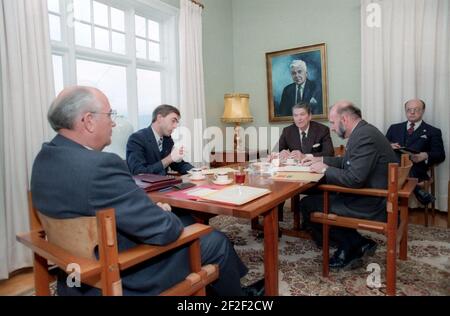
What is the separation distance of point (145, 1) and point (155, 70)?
0.80 metres

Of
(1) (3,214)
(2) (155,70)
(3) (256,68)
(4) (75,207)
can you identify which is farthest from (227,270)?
(3) (256,68)

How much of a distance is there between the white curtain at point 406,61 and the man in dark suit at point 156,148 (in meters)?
2.59

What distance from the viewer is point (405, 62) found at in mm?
3602

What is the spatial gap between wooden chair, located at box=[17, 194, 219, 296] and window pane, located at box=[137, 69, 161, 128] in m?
2.66

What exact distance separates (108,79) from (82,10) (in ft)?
2.29

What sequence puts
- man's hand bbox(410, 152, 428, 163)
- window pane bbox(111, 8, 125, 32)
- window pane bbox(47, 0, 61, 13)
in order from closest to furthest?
window pane bbox(47, 0, 61, 13)
man's hand bbox(410, 152, 428, 163)
window pane bbox(111, 8, 125, 32)

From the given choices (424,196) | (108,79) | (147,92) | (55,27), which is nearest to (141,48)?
(147,92)

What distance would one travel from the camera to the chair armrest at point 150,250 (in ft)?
3.24

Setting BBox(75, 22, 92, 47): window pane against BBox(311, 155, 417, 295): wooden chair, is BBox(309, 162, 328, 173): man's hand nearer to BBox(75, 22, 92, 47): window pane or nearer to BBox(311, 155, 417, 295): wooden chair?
BBox(311, 155, 417, 295): wooden chair

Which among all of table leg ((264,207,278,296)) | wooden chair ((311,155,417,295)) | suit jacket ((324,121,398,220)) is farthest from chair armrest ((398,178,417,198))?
table leg ((264,207,278,296))

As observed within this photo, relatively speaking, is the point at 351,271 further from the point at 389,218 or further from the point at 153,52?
the point at 153,52

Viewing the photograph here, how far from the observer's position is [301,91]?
4.45m

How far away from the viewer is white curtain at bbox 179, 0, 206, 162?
396 cm
